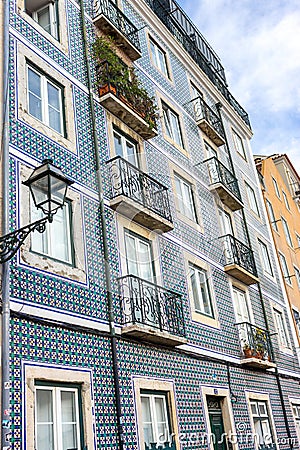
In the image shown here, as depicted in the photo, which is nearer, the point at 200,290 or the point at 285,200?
the point at 200,290

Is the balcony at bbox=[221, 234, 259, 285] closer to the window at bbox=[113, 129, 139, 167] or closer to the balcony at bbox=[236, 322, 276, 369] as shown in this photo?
the balcony at bbox=[236, 322, 276, 369]

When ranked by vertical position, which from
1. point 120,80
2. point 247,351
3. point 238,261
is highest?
point 120,80

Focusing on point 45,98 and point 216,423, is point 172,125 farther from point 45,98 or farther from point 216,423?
point 216,423

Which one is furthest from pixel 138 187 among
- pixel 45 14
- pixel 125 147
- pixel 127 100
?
pixel 45 14

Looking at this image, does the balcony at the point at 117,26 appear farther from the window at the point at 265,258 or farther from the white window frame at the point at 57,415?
the window at the point at 265,258

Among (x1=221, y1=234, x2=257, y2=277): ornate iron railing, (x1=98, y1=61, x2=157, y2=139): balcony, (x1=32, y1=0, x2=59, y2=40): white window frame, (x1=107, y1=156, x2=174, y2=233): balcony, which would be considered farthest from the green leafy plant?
(x1=221, y1=234, x2=257, y2=277): ornate iron railing

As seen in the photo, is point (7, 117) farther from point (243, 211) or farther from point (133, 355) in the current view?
point (243, 211)

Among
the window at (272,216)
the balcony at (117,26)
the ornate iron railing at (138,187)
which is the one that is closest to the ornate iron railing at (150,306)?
the ornate iron railing at (138,187)

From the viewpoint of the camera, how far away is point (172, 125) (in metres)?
15.2

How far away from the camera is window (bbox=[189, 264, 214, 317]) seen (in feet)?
41.4

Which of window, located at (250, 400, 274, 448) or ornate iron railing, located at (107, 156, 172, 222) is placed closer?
ornate iron railing, located at (107, 156, 172, 222)

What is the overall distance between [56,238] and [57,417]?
2.82m

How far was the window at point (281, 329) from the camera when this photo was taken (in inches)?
704

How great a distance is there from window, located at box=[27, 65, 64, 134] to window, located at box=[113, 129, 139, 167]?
1.83 meters
